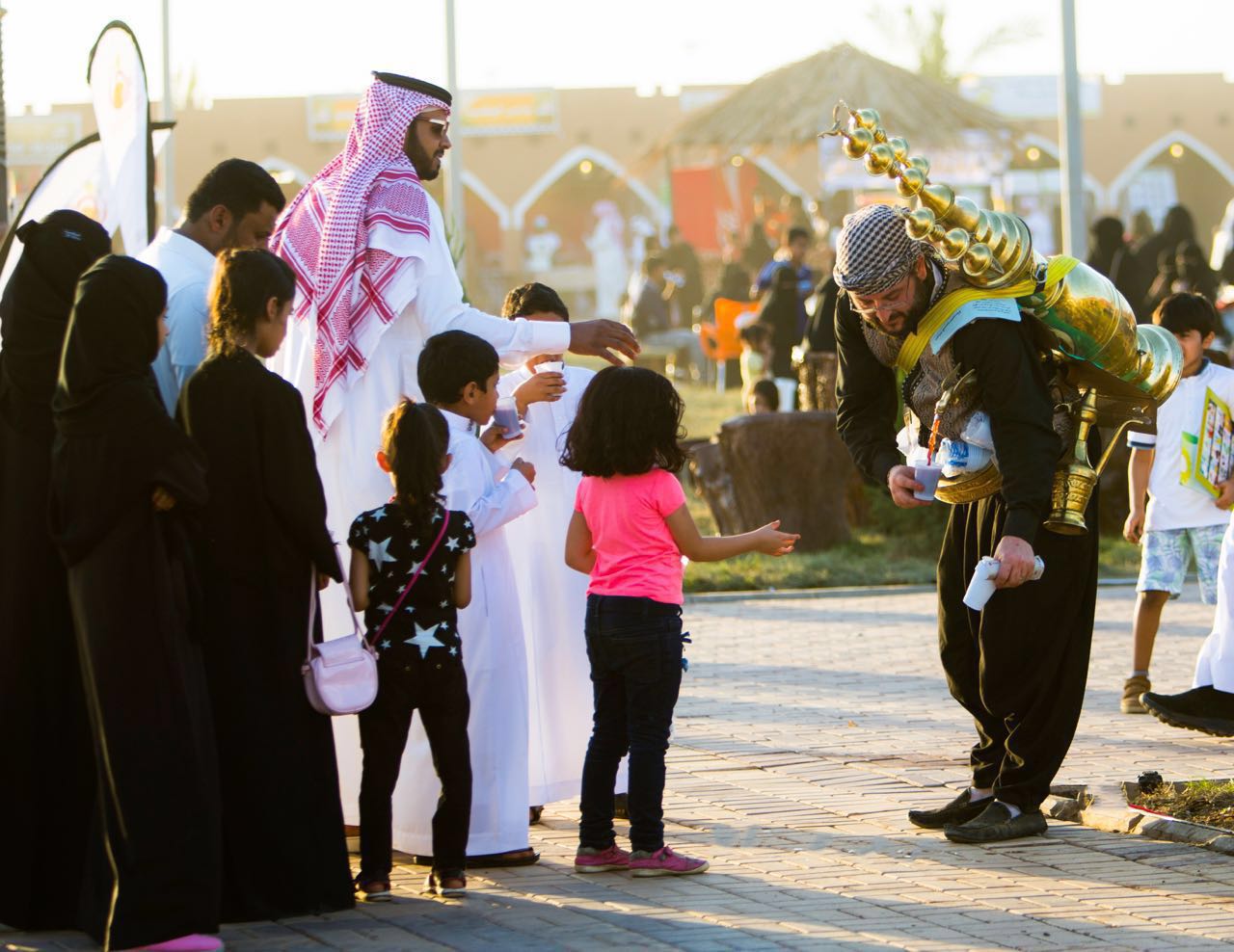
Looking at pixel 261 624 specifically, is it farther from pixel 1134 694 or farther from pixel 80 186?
pixel 80 186

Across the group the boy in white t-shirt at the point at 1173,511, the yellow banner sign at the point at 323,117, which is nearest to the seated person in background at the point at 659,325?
the boy in white t-shirt at the point at 1173,511

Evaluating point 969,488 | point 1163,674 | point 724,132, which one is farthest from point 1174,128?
point 969,488

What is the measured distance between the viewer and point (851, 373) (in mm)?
6270

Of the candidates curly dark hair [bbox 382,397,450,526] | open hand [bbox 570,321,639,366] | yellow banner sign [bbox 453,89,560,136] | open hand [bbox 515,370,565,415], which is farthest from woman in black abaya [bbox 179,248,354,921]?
yellow banner sign [bbox 453,89,560,136]

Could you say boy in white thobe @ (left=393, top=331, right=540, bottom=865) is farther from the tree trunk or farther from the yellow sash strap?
the tree trunk

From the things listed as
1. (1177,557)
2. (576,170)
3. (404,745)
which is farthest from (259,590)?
(576,170)

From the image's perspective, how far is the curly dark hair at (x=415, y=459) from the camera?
548cm

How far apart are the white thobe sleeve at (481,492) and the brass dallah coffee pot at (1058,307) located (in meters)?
1.29

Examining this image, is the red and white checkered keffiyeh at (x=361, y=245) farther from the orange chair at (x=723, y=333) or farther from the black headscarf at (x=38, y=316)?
the orange chair at (x=723, y=333)

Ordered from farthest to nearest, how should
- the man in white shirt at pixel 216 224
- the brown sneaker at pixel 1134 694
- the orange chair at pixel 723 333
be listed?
the orange chair at pixel 723 333 → the brown sneaker at pixel 1134 694 → the man in white shirt at pixel 216 224

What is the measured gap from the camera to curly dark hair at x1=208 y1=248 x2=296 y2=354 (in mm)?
5160

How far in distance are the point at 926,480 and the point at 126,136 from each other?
6209mm

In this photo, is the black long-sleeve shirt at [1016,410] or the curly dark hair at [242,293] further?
the black long-sleeve shirt at [1016,410]

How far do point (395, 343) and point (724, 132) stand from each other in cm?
1933
